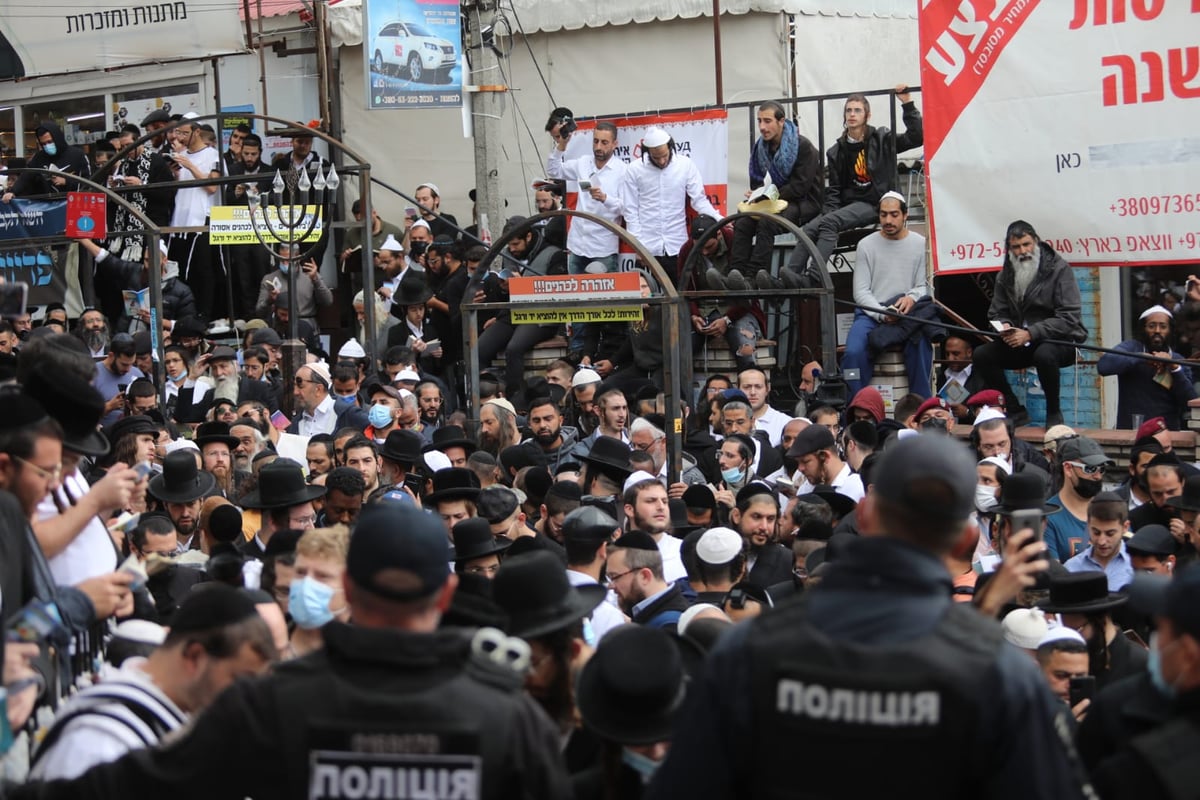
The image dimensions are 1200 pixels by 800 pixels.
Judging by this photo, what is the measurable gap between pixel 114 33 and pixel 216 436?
1151 cm

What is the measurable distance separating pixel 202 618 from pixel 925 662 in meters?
1.85

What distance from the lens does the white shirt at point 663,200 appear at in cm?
1536

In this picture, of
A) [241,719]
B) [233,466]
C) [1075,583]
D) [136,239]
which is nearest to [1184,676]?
[241,719]

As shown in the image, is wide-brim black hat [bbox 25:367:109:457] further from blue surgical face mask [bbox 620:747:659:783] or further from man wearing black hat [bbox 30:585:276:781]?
blue surgical face mask [bbox 620:747:659:783]

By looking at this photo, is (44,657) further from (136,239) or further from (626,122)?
(136,239)

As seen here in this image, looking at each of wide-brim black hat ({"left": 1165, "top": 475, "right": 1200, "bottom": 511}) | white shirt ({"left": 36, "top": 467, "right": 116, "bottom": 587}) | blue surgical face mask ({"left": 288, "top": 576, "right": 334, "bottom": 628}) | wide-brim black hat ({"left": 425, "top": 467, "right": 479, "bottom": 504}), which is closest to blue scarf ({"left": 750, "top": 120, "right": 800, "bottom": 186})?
wide-brim black hat ({"left": 425, "top": 467, "right": 479, "bottom": 504})

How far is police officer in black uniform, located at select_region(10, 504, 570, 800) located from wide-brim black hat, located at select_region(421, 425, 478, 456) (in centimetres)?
758

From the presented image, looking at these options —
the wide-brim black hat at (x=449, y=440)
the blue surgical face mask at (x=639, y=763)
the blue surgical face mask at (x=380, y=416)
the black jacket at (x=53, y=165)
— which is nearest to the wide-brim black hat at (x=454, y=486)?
the wide-brim black hat at (x=449, y=440)

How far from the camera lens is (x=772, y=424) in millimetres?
12805

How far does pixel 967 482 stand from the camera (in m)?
3.46

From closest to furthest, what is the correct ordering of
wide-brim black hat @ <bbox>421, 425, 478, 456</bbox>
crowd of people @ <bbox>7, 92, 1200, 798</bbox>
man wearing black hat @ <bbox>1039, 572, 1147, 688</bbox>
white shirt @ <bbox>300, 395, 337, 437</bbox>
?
crowd of people @ <bbox>7, 92, 1200, 798</bbox> → man wearing black hat @ <bbox>1039, 572, 1147, 688</bbox> → wide-brim black hat @ <bbox>421, 425, 478, 456</bbox> → white shirt @ <bbox>300, 395, 337, 437</bbox>

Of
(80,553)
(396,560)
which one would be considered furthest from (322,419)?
(396,560)

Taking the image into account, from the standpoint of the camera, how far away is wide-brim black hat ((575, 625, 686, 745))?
12.8 feet

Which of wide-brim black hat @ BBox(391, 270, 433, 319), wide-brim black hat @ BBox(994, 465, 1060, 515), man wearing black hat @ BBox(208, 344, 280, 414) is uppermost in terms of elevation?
wide-brim black hat @ BBox(391, 270, 433, 319)
